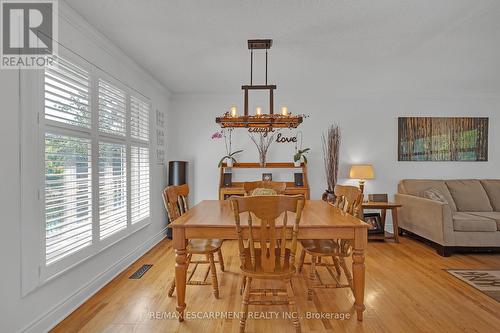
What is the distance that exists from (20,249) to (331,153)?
429 centimetres

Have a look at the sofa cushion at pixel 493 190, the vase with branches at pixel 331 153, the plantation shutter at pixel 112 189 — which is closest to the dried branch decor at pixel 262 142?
the vase with branches at pixel 331 153

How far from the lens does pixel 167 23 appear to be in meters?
2.42

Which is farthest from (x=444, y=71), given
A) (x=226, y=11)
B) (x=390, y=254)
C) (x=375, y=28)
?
(x=226, y=11)

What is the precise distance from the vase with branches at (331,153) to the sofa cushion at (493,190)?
7.78ft

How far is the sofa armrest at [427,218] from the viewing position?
3645 millimetres

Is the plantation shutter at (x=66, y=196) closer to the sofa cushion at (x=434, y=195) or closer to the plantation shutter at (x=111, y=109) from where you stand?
the plantation shutter at (x=111, y=109)

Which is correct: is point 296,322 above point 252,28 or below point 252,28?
below

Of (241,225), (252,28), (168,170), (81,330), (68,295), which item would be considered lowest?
(81,330)

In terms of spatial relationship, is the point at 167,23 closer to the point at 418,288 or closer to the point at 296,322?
the point at 296,322

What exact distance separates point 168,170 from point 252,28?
2811 millimetres

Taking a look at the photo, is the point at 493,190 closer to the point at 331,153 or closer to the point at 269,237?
the point at 331,153

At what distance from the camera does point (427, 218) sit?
3938 mm

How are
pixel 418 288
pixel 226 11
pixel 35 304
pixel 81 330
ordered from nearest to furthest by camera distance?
pixel 35 304, pixel 81 330, pixel 226 11, pixel 418 288

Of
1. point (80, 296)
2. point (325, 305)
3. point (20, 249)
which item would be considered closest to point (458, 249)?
point (325, 305)
